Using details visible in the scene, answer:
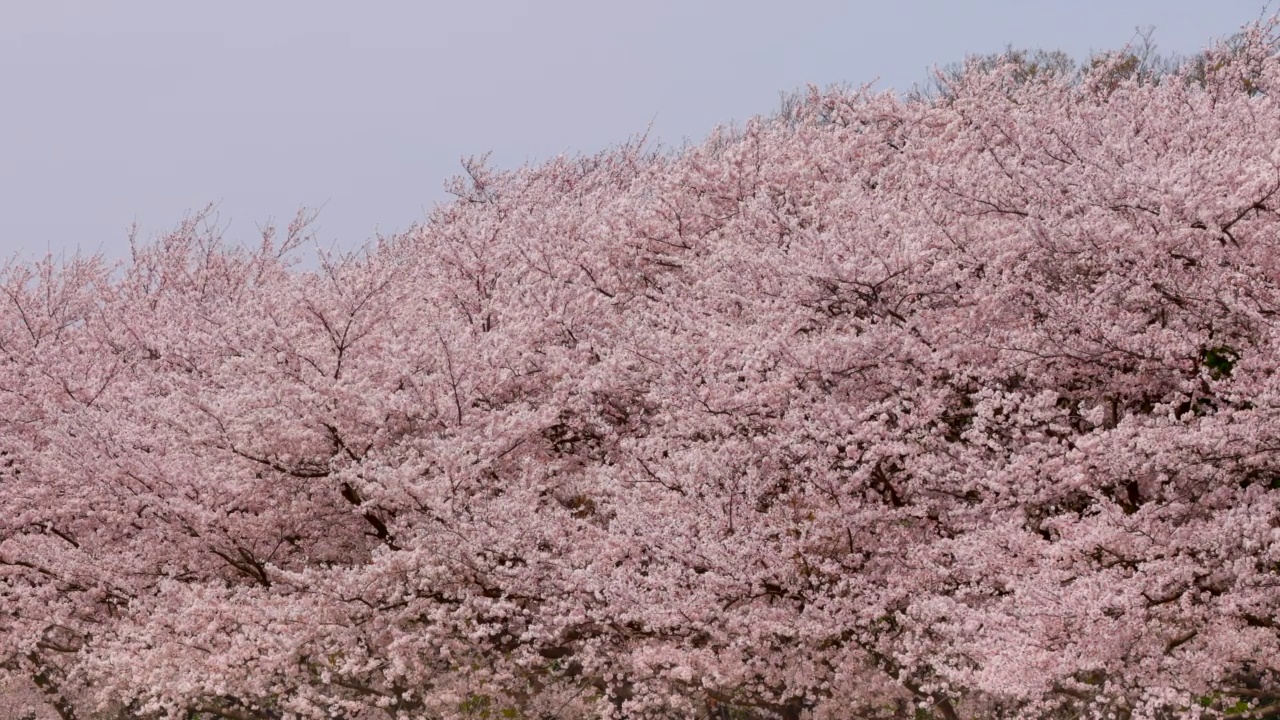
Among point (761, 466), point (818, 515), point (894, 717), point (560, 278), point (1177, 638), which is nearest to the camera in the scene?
point (1177, 638)

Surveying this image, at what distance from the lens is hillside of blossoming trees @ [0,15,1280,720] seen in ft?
32.9

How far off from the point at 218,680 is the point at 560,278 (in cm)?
626

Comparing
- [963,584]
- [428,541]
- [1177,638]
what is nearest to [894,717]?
[963,584]

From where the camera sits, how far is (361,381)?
13.5 meters

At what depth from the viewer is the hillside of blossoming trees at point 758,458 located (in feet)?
32.9

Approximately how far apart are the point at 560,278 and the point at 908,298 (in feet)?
17.8

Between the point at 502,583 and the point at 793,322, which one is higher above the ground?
the point at 793,322

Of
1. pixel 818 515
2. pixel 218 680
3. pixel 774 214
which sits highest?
pixel 774 214

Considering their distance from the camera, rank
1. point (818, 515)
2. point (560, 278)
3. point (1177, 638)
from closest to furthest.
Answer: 1. point (1177, 638)
2. point (818, 515)
3. point (560, 278)

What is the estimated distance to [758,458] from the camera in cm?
1170

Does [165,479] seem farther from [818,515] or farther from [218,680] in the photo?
[818,515]

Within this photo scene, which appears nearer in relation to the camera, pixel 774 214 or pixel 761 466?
pixel 761 466

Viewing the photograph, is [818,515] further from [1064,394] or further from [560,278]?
[560,278]

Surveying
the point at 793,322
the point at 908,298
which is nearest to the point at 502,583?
the point at 793,322
